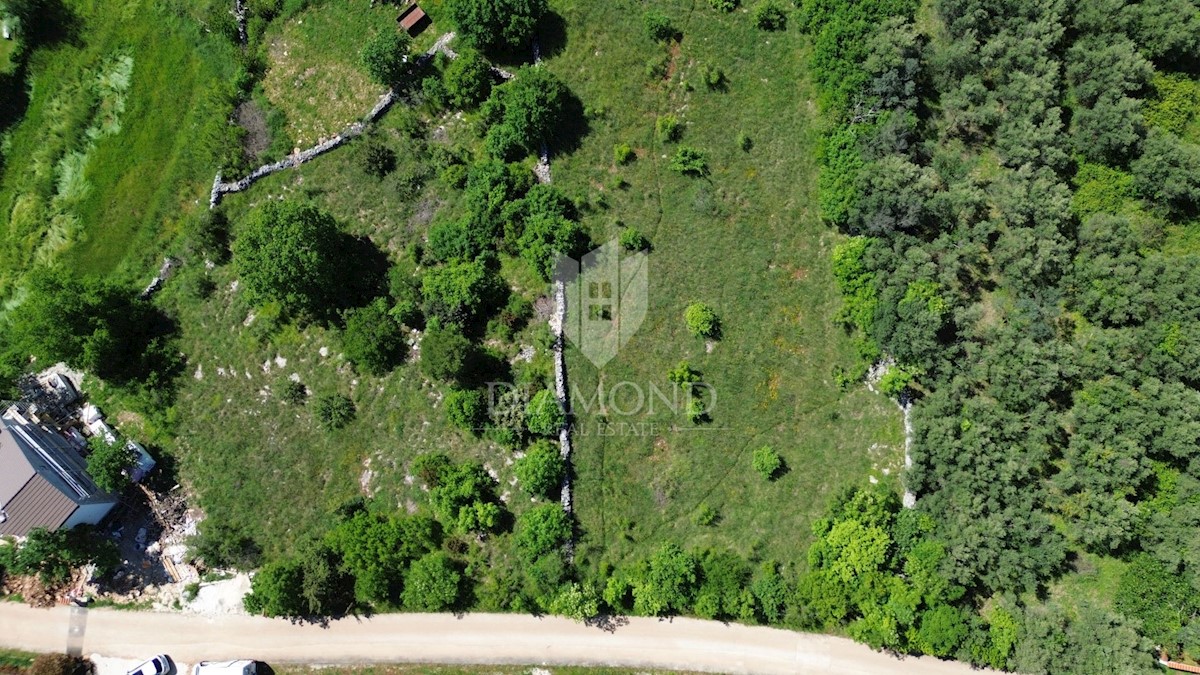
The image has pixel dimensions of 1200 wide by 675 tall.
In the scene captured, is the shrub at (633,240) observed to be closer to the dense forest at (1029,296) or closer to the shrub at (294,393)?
the dense forest at (1029,296)

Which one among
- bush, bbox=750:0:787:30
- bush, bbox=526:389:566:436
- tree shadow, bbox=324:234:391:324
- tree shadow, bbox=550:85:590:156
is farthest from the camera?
bush, bbox=750:0:787:30

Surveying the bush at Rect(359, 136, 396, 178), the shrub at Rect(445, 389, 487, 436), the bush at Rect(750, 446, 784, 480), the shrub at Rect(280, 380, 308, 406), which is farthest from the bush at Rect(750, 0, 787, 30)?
the shrub at Rect(280, 380, 308, 406)

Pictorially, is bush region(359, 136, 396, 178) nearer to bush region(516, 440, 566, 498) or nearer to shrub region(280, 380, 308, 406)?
shrub region(280, 380, 308, 406)

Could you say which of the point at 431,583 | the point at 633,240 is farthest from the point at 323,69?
the point at 431,583

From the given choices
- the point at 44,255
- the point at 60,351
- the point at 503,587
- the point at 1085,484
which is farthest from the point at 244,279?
the point at 1085,484

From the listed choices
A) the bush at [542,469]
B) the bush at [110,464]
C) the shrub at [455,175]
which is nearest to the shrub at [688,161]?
the shrub at [455,175]

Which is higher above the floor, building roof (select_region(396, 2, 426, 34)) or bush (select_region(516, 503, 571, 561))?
building roof (select_region(396, 2, 426, 34))
